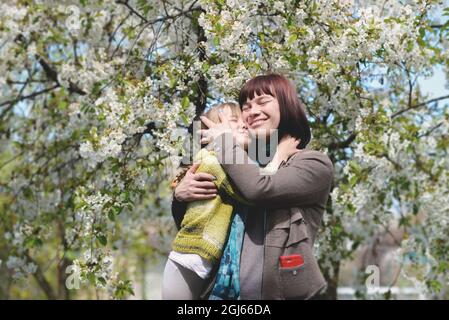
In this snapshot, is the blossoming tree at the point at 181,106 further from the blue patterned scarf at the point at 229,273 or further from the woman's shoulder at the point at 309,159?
the blue patterned scarf at the point at 229,273

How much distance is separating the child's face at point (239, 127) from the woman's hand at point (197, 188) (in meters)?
0.16

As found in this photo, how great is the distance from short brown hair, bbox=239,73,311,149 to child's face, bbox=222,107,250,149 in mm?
69

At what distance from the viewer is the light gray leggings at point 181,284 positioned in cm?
210

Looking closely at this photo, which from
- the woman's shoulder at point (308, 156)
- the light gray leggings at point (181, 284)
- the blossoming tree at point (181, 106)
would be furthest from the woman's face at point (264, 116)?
the blossoming tree at point (181, 106)

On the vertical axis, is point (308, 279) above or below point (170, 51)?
below

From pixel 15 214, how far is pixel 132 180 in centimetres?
210

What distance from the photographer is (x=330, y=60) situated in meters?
3.52

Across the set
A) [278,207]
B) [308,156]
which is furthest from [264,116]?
[278,207]

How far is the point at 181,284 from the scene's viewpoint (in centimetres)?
210

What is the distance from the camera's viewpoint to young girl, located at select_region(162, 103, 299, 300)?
6.82 ft

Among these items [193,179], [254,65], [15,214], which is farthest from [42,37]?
[193,179]

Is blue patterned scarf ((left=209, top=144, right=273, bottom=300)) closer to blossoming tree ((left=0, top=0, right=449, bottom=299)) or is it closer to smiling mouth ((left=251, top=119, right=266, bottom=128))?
smiling mouth ((left=251, top=119, right=266, bottom=128))
